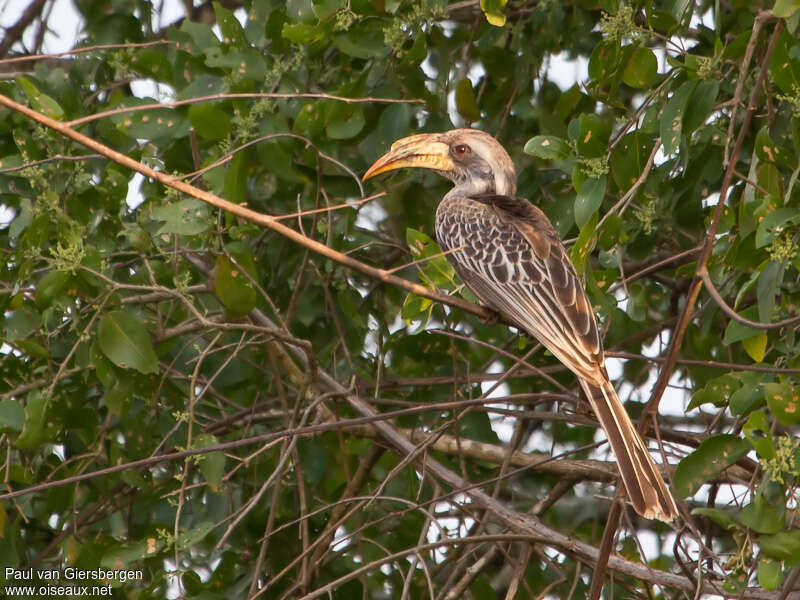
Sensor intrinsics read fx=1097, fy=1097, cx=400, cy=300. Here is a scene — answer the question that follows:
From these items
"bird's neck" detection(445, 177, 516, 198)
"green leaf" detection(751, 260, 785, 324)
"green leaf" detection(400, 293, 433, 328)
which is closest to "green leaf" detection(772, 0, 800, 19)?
"green leaf" detection(751, 260, 785, 324)

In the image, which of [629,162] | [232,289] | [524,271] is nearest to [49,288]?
[232,289]

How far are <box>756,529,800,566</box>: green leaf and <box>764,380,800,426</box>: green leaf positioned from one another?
269mm

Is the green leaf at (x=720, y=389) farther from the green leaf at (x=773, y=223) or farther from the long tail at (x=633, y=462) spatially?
the green leaf at (x=773, y=223)

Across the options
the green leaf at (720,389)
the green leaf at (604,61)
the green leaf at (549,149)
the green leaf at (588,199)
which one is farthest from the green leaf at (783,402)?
the green leaf at (604,61)

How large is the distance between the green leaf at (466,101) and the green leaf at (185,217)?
4.51ft

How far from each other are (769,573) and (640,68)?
1.57 metres

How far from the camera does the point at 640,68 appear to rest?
337cm

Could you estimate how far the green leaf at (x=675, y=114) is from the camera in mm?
3069

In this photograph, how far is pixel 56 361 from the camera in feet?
12.2

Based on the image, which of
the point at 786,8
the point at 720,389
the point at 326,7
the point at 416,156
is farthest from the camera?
the point at 416,156

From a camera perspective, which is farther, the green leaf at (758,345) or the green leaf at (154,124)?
the green leaf at (154,124)

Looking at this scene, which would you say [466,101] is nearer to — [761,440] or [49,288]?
A: [49,288]

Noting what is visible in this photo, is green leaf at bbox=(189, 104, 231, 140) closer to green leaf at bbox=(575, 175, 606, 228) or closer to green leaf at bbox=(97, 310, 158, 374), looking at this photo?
green leaf at bbox=(97, 310, 158, 374)

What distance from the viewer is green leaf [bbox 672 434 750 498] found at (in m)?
2.85
